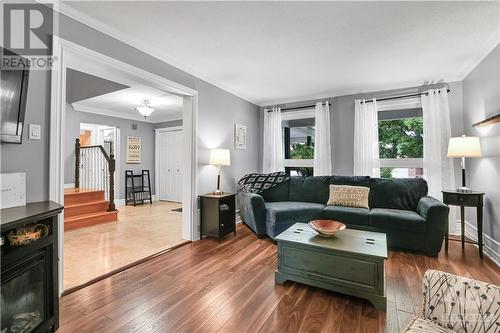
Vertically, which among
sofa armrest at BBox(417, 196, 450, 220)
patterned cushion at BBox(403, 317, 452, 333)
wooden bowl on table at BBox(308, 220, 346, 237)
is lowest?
patterned cushion at BBox(403, 317, 452, 333)

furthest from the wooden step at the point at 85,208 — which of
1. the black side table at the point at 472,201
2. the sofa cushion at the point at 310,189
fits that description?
the black side table at the point at 472,201

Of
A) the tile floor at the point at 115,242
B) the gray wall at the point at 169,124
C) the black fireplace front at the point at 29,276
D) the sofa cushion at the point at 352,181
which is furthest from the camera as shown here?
the gray wall at the point at 169,124

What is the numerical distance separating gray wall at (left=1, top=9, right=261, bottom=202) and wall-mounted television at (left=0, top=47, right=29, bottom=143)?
0.13 meters

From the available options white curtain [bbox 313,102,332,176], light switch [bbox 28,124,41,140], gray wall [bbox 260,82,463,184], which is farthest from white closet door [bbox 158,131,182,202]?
light switch [bbox 28,124,41,140]

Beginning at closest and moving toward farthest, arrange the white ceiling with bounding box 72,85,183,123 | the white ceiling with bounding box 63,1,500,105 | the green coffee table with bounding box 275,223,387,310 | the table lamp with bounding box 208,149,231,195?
the green coffee table with bounding box 275,223,387,310 < the white ceiling with bounding box 63,1,500,105 < the table lamp with bounding box 208,149,231,195 < the white ceiling with bounding box 72,85,183,123

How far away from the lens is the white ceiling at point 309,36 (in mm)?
2051

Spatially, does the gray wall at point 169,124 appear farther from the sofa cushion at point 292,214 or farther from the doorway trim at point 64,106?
the sofa cushion at point 292,214

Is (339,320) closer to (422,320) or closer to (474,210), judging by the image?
(422,320)

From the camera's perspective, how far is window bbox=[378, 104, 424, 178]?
3953 millimetres

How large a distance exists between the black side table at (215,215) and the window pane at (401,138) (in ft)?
9.65

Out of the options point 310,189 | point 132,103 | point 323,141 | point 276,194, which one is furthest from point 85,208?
point 323,141

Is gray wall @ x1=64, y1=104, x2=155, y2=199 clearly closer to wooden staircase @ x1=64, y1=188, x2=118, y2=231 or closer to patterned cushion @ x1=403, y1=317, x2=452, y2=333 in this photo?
wooden staircase @ x1=64, y1=188, x2=118, y2=231

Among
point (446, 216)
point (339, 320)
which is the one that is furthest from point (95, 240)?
point (446, 216)

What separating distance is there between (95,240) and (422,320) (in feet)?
12.5
